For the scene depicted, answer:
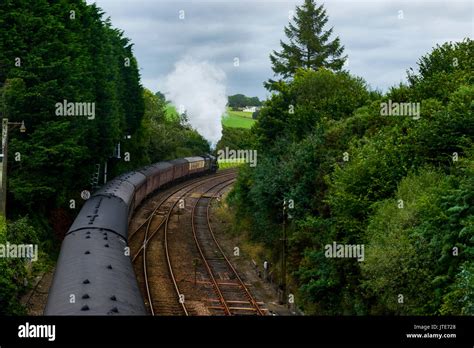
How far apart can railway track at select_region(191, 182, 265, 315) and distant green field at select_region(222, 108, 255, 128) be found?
9767 cm

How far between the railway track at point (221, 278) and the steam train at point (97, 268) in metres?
5.61

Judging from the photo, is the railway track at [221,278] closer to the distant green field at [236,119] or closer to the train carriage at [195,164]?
the train carriage at [195,164]

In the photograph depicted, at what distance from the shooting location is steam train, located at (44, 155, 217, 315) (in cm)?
1388

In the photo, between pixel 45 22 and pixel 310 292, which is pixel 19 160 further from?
pixel 310 292

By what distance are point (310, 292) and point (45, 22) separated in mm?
22742

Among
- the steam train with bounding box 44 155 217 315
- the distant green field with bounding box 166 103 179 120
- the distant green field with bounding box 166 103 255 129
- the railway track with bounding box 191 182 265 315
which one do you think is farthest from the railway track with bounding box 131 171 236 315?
the distant green field with bounding box 166 103 255 129

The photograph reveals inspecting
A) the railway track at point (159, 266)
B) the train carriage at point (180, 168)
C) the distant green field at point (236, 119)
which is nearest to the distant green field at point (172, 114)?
the distant green field at point (236, 119)

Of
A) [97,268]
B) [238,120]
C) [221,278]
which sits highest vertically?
[238,120]

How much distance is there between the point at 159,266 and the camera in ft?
103

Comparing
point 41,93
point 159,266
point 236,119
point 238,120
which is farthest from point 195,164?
point 236,119

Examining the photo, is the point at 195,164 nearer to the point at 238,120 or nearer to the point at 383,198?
the point at 383,198

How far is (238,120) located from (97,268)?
462 ft

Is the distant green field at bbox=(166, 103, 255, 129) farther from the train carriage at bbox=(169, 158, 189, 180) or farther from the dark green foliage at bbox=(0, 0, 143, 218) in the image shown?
the dark green foliage at bbox=(0, 0, 143, 218)

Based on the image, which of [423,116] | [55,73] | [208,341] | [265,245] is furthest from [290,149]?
[208,341]
